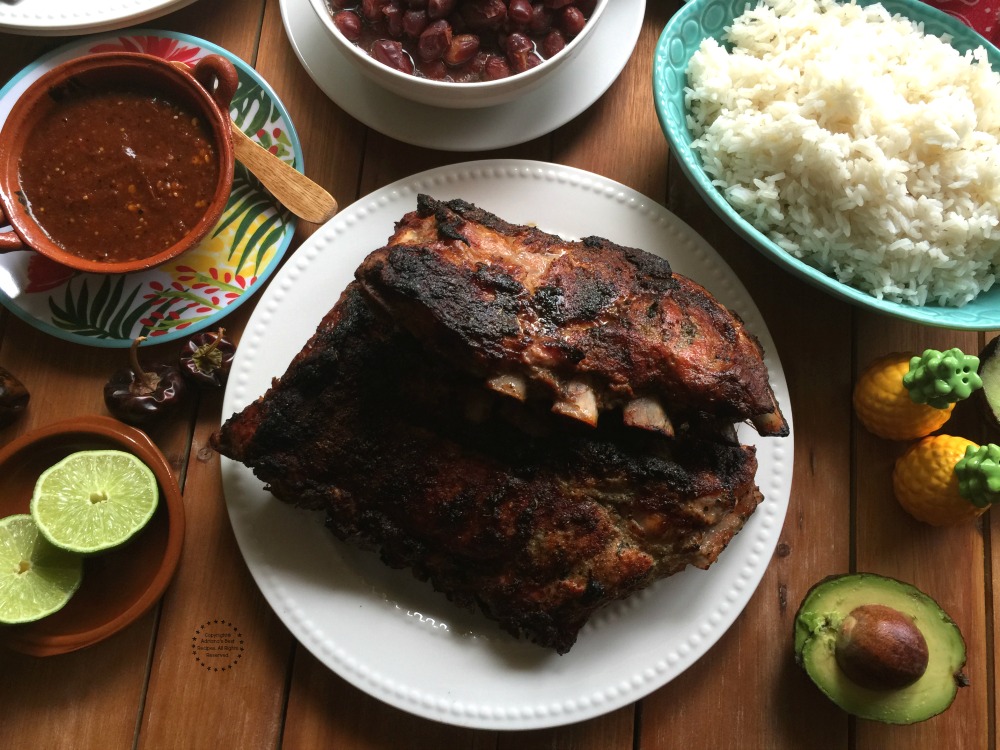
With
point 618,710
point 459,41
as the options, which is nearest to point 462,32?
point 459,41

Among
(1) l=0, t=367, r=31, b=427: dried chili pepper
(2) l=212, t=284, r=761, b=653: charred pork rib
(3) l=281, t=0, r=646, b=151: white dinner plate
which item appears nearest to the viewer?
(2) l=212, t=284, r=761, b=653: charred pork rib

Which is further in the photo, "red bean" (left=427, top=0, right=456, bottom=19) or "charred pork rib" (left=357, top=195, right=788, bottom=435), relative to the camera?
"red bean" (left=427, top=0, right=456, bottom=19)

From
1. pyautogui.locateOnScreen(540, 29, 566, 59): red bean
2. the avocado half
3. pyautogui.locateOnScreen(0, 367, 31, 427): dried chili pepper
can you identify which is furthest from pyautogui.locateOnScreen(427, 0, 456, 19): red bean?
the avocado half

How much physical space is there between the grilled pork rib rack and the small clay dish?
11.3 inches

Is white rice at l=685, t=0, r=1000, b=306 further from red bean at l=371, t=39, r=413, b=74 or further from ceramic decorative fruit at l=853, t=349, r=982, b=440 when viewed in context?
red bean at l=371, t=39, r=413, b=74

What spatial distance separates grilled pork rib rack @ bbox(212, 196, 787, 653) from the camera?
1590 mm

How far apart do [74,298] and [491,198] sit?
1184 millimetres

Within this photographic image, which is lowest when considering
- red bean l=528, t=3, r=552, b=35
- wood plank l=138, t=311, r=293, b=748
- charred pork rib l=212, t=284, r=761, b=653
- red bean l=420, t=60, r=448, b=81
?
wood plank l=138, t=311, r=293, b=748

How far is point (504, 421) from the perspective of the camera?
1766 millimetres

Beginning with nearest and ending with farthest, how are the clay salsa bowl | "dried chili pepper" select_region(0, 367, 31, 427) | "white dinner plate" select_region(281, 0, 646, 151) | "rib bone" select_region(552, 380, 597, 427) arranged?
"rib bone" select_region(552, 380, 597, 427) → the clay salsa bowl → "dried chili pepper" select_region(0, 367, 31, 427) → "white dinner plate" select_region(281, 0, 646, 151)

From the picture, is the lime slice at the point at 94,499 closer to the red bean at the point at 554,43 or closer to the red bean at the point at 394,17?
the red bean at the point at 394,17

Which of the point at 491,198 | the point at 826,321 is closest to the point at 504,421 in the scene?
the point at 491,198

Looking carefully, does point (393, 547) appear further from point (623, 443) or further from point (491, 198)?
point (491, 198)

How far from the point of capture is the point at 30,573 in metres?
1.87
